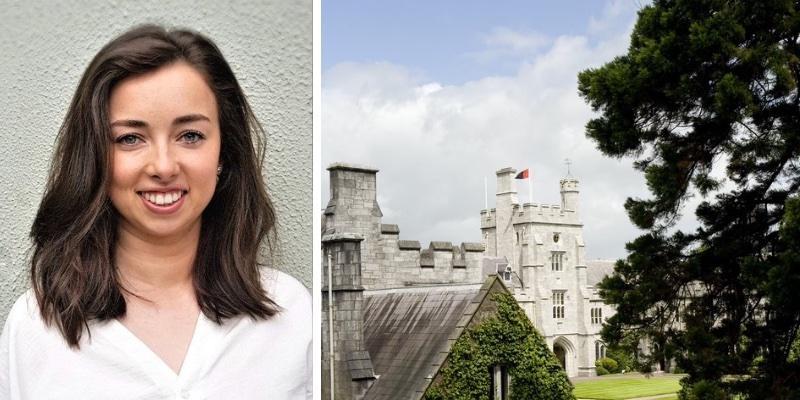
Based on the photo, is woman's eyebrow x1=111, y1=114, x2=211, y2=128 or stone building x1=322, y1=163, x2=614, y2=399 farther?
stone building x1=322, y1=163, x2=614, y2=399

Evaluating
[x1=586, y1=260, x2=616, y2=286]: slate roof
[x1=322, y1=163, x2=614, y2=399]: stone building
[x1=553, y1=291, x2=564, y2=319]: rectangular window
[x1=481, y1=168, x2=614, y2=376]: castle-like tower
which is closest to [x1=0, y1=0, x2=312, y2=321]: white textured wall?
[x1=322, y1=163, x2=614, y2=399]: stone building

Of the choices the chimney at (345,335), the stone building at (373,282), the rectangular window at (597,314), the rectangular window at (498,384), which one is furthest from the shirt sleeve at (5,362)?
the rectangular window at (597,314)

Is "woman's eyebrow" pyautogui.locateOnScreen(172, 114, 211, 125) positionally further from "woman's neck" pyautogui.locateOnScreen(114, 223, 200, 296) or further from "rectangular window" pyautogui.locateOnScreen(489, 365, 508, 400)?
"rectangular window" pyautogui.locateOnScreen(489, 365, 508, 400)

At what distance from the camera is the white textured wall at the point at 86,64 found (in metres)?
1.63

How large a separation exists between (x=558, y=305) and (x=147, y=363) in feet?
93.5

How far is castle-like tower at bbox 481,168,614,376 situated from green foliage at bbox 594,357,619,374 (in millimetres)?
820

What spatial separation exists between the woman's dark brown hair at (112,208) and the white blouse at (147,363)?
0.03m

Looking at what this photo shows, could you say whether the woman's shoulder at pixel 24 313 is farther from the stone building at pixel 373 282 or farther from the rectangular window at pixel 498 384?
the rectangular window at pixel 498 384

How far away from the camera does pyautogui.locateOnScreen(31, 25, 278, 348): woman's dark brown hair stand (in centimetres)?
157

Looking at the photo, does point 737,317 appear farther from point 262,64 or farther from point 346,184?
point 262,64

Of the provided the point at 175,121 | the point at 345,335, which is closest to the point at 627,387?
the point at 345,335

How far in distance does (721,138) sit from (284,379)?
6099mm

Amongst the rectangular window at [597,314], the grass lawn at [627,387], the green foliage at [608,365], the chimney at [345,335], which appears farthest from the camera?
the rectangular window at [597,314]

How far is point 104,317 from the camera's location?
5.18 feet
